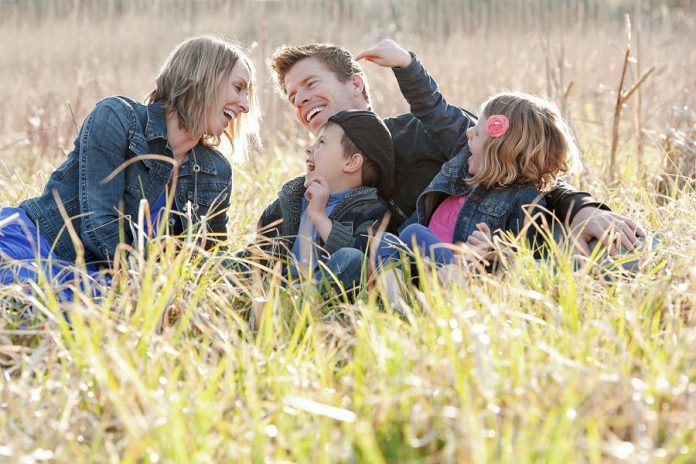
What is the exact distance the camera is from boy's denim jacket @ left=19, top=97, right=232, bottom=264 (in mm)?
2533

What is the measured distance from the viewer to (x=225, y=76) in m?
2.75

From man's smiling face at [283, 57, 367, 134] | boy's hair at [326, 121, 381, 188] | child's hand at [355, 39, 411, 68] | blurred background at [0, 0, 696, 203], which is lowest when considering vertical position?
blurred background at [0, 0, 696, 203]

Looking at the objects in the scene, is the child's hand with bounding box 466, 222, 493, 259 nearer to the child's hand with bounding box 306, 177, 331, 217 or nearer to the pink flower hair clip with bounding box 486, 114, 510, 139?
the pink flower hair clip with bounding box 486, 114, 510, 139

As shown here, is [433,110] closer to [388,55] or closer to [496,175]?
[388,55]

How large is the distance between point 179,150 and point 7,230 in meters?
0.59

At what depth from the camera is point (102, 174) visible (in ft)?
8.39

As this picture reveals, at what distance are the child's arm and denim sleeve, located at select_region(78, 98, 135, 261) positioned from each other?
0.80 m

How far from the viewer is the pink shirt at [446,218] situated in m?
2.62

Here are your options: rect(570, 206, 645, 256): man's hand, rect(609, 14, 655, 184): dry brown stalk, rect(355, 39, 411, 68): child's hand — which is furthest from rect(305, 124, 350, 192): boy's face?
rect(609, 14, 655, 184): dry brown stalk

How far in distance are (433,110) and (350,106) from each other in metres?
0.40

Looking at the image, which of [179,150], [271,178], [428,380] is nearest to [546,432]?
[428,380]

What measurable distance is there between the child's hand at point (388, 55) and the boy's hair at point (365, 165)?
0.25m

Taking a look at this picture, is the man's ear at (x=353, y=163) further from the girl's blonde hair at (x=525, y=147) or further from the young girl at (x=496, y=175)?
the girl's blonde hair at (x=525, y=147)

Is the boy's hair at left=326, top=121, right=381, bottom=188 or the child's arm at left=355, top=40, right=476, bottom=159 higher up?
the child's arm at left=355, top=40, right=476, bottom=159
